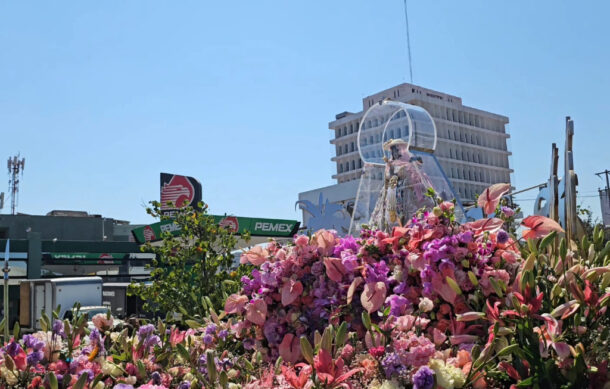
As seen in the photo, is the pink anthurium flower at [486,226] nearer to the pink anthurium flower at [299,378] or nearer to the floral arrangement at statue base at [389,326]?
the floral arrangement at statue base at [389,326]

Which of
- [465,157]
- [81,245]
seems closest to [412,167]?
[81,245]

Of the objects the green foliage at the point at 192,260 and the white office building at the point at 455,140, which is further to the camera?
the white office building at the point at 455,140

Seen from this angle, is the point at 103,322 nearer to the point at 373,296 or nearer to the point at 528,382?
the point at 373,296

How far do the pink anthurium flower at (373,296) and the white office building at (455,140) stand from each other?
77.3 metres

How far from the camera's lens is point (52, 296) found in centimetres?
1809

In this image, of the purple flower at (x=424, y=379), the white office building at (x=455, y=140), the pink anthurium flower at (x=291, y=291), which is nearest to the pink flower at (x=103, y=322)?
the pink anthurium flower at (x=291, y=291)

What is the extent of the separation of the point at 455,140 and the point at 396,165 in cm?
7611

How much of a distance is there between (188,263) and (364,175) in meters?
9.05

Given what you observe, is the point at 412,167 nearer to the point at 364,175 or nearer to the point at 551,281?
the point at 364,175

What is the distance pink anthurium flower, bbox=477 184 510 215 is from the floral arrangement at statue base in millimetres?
16

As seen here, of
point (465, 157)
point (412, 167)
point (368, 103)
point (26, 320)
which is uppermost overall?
point (368, 103)

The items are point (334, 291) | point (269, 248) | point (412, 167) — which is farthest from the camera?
point (412, 167)

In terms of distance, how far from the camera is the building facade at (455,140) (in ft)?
270

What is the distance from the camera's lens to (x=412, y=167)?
37.3 feet
